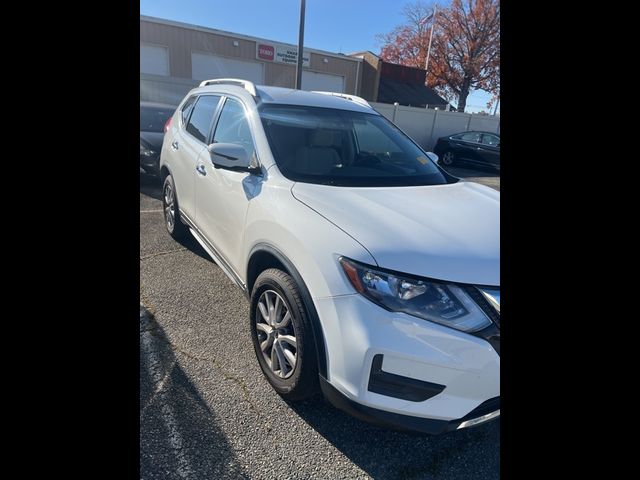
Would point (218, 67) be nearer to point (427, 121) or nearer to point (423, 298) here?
point (427, 121)

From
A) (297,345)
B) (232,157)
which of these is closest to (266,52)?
(232,157)

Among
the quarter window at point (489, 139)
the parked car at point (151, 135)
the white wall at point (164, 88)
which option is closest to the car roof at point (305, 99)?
the parked car at point (151, 135)

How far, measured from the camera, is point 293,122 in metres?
2.91

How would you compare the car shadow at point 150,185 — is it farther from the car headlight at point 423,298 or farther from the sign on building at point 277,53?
the sign on building at point 277,53

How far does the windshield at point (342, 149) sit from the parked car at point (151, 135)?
15.1ft

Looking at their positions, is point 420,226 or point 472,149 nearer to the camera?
point 420,226

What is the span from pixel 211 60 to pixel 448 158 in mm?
13813

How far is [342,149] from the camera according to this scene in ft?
10.0

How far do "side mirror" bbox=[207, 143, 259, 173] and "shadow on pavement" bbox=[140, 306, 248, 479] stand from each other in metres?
1.32
